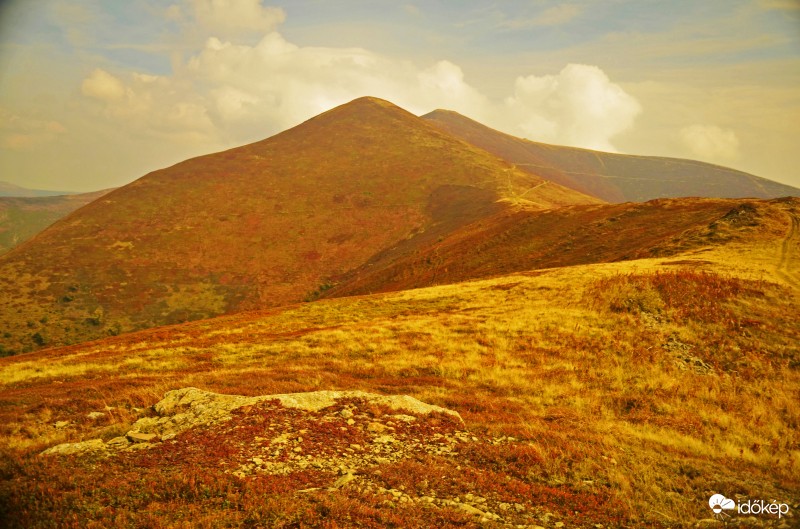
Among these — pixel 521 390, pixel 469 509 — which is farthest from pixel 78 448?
pixel 521 390

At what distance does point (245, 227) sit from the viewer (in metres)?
105

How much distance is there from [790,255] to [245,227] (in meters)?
101

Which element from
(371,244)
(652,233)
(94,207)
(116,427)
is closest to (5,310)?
(94,207)

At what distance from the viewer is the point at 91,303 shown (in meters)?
76.2

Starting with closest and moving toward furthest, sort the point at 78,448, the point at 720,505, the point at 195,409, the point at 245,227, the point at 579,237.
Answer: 1. the point at 720,505
2. the point at 78,448
3. the point at 195,409
4. the point at 579,237
5. the point at 245,227

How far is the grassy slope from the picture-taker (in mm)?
7324

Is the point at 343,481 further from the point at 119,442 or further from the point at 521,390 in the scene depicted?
the point at 521,390

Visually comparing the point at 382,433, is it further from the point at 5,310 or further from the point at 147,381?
the point at 5,310

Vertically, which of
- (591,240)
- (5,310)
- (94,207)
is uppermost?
(94,207)

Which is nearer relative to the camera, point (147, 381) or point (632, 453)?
point (632, 453)

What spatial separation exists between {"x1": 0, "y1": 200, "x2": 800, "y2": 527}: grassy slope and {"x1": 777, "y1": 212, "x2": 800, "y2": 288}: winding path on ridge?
262mm

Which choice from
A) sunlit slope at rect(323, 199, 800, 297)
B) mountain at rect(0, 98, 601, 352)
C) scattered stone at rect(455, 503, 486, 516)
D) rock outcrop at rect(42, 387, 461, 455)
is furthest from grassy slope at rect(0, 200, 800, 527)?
mountain at rect(0, 98, 601, 352)

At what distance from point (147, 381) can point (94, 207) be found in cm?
11491

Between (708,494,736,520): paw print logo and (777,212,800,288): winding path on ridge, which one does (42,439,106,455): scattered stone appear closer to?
(708,494,736,520): paw print logo
